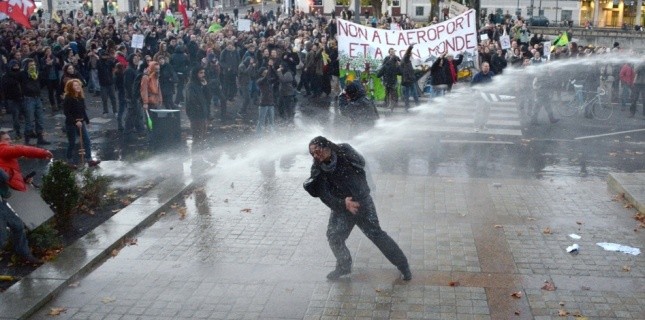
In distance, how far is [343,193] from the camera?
740cm

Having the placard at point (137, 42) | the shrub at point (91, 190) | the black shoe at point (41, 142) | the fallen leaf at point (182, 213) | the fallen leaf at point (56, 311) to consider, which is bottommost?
the fallen leaf at point (56, 311)

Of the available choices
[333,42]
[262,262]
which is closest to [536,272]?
[262,262]

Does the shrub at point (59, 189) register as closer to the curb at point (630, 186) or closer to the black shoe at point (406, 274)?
the black shoe at point (406, 274)

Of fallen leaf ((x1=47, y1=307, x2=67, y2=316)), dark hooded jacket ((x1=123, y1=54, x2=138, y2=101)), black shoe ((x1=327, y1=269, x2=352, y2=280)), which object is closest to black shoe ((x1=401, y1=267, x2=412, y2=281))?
black shoe ((x1=327, y1=269, x2=352, y2=280))

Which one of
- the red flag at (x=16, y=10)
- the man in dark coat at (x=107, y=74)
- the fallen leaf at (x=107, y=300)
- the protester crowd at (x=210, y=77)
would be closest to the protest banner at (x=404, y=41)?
the protester crowd at (x=210, y=77)

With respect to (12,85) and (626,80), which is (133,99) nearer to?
(12,85)

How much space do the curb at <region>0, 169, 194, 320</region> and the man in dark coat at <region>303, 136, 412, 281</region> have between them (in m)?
2.71

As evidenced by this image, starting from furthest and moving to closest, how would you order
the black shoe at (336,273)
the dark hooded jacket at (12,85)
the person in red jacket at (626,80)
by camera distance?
the person in red jacket at (626,80), the dark hooded jacket at (12,85), the black shoe at (336,273)

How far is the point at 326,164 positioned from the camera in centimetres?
723

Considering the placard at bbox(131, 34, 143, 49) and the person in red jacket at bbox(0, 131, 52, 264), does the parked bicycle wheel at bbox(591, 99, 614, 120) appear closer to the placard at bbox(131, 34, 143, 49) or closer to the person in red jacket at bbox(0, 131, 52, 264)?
the placard at bbox(131, 34, 143, 49)

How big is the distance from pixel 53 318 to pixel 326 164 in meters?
2.94

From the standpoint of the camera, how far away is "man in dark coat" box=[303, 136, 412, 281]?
7.21 meters

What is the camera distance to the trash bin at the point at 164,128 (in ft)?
45.5

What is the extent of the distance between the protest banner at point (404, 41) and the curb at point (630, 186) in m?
9.45
